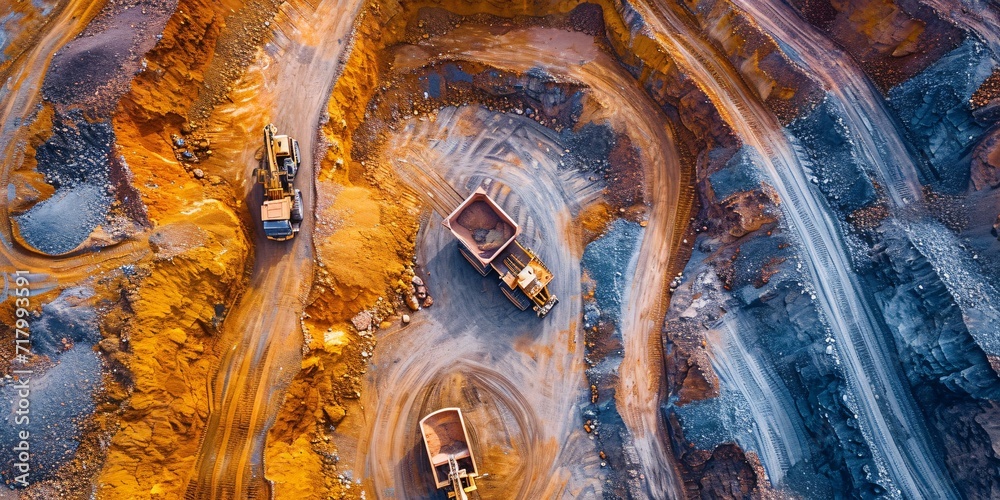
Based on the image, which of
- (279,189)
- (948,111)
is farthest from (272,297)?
(948,111)

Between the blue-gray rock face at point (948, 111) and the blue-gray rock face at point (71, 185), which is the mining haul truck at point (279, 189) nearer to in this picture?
the blue-gray rock face at point (71, 185)

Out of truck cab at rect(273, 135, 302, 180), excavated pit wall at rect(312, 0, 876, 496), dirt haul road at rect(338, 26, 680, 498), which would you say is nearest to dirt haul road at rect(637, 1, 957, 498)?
excavated pit wall at rect(312, 0, 876, 496)

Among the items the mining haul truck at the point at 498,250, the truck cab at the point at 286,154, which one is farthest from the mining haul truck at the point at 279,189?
the mining haul truck at the point at 498,250

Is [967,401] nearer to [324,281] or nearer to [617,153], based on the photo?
[617,153]

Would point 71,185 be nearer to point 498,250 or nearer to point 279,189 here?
point 279,189

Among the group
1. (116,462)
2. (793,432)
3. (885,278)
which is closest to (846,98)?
(885,278)

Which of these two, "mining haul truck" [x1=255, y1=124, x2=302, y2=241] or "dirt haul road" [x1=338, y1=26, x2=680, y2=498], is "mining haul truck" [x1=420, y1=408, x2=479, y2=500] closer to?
"dirt haul road" [x1=338, y1=26, x2=680, y2=498]
